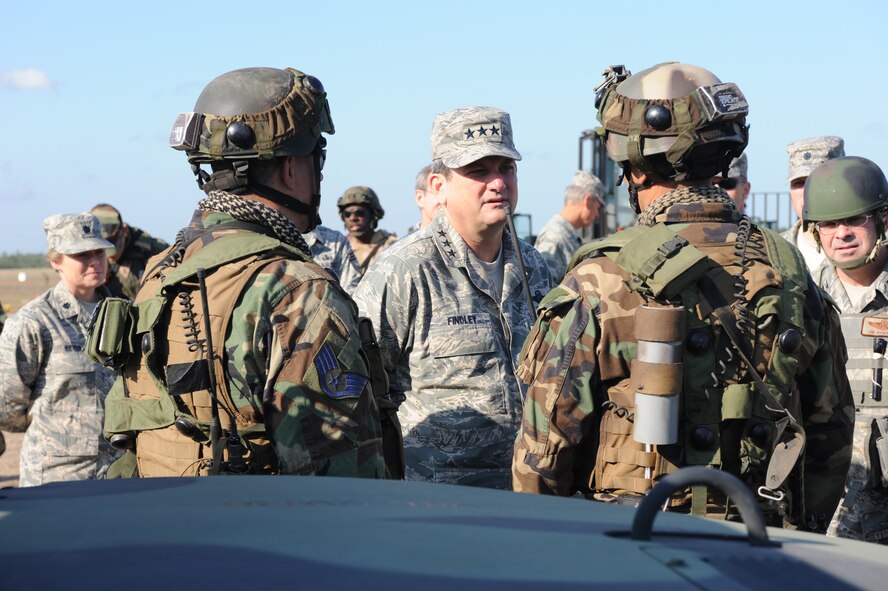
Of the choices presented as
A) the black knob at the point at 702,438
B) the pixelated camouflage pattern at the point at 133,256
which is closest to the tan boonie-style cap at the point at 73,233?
the pixelated camouflage pattern at the point at 133,256

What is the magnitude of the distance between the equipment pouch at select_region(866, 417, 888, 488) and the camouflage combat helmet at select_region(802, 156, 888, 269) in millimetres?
861

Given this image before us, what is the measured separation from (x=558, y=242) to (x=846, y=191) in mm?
5130

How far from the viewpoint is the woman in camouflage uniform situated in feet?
19.6

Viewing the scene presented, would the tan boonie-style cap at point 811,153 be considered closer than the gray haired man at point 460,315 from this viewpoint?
No

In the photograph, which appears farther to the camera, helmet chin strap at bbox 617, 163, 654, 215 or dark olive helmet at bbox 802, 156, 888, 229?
dark olive helmet at bbox 802, 156, 888, 229

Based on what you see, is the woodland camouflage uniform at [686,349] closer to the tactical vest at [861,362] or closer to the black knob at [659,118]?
the black knob at [659,118]

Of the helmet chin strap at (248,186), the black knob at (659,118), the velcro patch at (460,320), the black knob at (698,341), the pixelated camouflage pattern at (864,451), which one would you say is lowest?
the pixelated camouflage pattern at (864,451)

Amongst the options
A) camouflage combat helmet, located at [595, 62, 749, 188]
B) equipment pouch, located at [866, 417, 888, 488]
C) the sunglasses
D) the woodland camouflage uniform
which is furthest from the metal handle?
the sunglasses

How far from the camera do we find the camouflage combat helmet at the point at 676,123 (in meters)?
3.34

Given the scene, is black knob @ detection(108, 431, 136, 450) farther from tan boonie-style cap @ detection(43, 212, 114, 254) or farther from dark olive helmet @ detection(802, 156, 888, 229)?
dark olive helmet @ detection(802, 156, 888, 229)

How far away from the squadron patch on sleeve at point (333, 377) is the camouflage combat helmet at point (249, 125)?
691 mm

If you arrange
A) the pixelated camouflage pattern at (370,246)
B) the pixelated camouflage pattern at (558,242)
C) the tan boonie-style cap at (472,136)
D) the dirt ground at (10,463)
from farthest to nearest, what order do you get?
the pixelated camouflage pattern at (370,246) < the pixelated camouflage pattern at (558,242) < the dirt ground at (10,463) < the tan boonie-style cap at (472,136)

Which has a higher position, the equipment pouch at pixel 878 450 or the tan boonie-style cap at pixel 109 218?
the tan boonie-style cap at pixel 109 218

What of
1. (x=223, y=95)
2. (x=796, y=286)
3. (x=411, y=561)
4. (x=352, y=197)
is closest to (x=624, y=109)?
(x=796, y=286)
